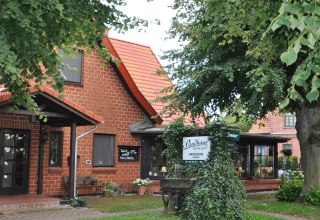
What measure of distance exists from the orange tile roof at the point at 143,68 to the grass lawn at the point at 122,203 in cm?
421

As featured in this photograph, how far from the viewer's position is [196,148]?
1040 cm

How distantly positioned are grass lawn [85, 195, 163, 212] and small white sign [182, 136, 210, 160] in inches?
118

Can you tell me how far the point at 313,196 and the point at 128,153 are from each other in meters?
7.20

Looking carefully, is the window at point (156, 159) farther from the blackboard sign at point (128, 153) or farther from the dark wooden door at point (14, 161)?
the dark wooden door at point (14, 161)

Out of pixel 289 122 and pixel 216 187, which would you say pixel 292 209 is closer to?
pixel 216 187

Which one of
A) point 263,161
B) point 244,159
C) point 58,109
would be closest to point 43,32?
point 58,109

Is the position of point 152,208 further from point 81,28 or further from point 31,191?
point 81,28

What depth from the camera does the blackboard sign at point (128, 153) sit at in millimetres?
17188

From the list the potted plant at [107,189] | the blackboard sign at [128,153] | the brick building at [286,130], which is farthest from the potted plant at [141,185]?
the brick building at [286,130]

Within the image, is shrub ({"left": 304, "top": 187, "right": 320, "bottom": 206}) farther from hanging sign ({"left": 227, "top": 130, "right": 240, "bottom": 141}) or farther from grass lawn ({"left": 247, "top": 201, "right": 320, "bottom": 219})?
hanging sign ({"left": 227, "top": 130, "right": 240, "bottom": 141})

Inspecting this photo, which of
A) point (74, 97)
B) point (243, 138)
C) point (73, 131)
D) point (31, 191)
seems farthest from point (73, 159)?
point (243, 138)

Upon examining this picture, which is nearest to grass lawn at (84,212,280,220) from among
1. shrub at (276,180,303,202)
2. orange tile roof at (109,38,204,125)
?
shrub at (276,180,303,202)

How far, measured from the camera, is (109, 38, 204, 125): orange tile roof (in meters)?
18.7

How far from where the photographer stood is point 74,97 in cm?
1600
